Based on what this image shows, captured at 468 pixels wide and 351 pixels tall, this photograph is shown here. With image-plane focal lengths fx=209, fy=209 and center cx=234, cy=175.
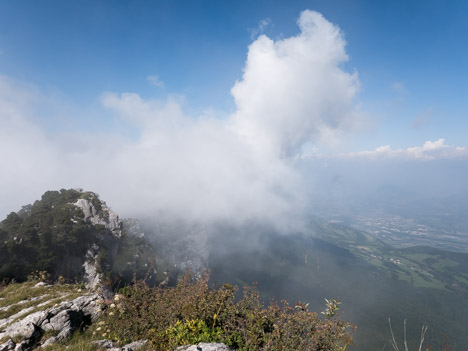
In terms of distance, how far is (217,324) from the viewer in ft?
24.9

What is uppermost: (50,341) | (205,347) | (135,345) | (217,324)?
(205,347)

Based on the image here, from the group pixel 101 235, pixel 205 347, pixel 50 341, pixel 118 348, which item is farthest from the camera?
pixel 101 235

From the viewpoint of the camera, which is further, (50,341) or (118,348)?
(50,341)

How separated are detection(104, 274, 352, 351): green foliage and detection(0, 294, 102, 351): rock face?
4.24 feet

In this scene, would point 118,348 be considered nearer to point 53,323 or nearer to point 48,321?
point 53,323

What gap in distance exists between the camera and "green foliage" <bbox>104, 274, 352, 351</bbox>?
6.77m

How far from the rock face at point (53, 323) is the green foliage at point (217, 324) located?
4.24 feet

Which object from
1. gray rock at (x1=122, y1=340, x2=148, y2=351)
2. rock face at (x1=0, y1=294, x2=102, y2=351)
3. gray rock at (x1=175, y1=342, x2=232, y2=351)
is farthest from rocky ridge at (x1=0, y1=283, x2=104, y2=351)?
gray rock at (x1=175, y1=342, x2=232, y2=351)

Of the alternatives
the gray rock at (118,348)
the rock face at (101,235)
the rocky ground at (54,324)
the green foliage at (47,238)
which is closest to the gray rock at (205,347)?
the rocky ground at (54,324)

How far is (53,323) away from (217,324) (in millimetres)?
6877

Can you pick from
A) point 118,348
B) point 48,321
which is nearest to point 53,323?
point 48,321

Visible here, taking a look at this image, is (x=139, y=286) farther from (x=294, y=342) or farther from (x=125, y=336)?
(x=294, y=342)

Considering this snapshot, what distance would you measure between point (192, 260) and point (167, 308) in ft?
507

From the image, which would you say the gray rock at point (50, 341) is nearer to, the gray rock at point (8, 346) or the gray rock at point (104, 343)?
the gray rock at point (8, 346)
